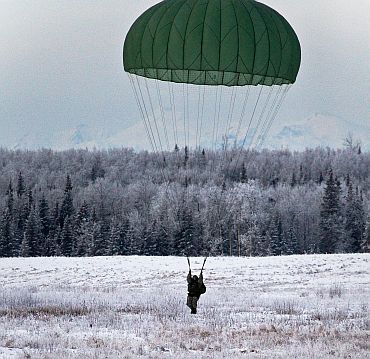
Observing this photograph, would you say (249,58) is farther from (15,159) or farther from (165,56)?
(15,159)

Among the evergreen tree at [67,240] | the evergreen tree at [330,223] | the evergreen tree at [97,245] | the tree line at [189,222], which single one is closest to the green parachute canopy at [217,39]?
the tree line at [189,222]

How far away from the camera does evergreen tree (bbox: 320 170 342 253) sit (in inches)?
3492

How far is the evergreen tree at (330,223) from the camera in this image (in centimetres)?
8869

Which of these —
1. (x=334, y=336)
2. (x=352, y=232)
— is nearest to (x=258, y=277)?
(x=334, y=336)

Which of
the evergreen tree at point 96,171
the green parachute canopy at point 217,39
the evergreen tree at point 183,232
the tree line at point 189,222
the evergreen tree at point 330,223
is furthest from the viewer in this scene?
the evergreen tree at point 96,171

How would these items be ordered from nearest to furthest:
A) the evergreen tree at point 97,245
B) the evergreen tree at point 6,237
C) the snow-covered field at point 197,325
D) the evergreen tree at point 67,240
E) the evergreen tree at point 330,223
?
the snow-covered field at point 197,325
the evergreen tree at point 97,245
the evergreen tree at point 67,240
the evergreen tree at point 6,237
the evergreen tree at point 330,223

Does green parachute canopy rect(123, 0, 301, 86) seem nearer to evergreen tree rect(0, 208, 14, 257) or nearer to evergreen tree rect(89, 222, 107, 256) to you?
evergreen tree rect(89, 222, 107, 256)

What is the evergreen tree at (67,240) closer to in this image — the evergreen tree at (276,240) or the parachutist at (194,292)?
the evergreen tree at (276,240)

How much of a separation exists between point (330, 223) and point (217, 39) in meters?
73.0

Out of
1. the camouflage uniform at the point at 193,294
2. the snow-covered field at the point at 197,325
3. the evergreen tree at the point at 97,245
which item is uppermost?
the evergreen tree at the point at 97,245

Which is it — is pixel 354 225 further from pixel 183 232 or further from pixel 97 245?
pixel 97 245

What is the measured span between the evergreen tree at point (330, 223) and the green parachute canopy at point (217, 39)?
232 feet

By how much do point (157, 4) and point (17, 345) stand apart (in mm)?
11363

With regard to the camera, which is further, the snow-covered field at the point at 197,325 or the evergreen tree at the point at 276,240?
the evergreen tree at the point at 276,240
